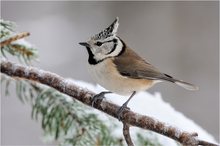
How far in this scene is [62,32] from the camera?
6.21m

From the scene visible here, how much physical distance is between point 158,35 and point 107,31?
14.3 ft

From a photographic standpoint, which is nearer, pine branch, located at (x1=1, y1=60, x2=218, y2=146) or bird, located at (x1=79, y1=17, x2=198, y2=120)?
pine branch, located at (x1=1, y1=60, x2=218, y2=146)

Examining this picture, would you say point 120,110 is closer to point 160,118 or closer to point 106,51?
point 160,118

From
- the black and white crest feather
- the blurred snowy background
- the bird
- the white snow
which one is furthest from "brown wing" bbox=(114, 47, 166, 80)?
the blurred snowy background

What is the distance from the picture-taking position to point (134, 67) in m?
2.03

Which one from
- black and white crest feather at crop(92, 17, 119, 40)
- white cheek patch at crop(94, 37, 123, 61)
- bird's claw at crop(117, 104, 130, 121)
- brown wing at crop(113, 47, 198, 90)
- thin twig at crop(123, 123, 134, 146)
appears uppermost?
black and white crest feather at crop(92, 17, 119, 40)

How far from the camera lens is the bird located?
186cm

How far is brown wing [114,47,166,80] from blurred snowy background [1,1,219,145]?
3085mm

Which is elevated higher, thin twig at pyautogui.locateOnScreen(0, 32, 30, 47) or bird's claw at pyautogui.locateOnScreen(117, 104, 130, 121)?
thin twig at pyautogui.locateOnScreen(0, 32, 30, 47)

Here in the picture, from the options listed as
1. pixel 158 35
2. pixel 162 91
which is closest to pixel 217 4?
pixel 158 35

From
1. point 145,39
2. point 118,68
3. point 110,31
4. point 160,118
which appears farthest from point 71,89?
point 145,39

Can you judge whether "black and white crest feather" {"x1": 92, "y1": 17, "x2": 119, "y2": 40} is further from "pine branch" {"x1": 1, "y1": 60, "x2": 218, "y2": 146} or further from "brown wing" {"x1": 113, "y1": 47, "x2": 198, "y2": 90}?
"pine branch" {"x1": 1, "y1": 60, "x2": 218, "y2": 146}

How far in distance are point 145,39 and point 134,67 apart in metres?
4.04

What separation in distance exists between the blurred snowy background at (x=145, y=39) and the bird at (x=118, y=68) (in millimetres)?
3104
